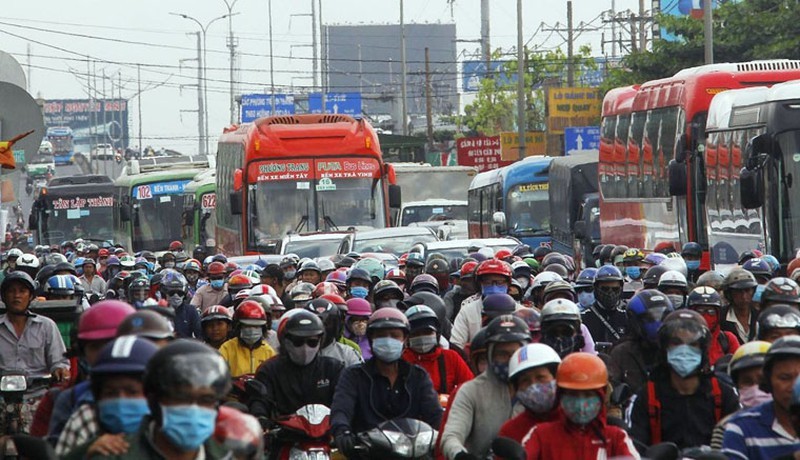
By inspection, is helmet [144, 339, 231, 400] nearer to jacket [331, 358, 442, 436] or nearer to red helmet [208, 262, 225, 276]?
jacket [331, 358, 442, 436]

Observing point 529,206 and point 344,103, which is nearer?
point 529,206

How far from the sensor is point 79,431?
242 inches

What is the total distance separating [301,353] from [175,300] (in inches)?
295

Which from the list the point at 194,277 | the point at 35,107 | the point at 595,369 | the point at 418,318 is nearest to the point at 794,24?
the point at 194,277

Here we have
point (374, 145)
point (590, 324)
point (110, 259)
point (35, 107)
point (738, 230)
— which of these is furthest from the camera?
point (374, 145)

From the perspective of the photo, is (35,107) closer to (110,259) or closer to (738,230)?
(738,230)

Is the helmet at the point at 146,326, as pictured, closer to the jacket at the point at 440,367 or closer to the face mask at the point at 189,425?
the face mask at the point at 189,425

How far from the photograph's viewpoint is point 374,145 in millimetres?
31438

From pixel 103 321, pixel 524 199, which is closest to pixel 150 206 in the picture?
pixel 524 199

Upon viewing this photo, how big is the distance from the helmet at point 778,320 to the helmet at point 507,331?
1274 millimetres

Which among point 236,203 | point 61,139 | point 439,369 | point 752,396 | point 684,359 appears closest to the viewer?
point 752,396

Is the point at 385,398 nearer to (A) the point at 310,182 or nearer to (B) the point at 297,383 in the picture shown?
(B) the point at 297,383

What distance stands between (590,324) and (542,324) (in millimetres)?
3511

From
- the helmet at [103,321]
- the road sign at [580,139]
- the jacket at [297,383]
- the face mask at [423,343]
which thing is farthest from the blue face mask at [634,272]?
the road sign at [580,139]
